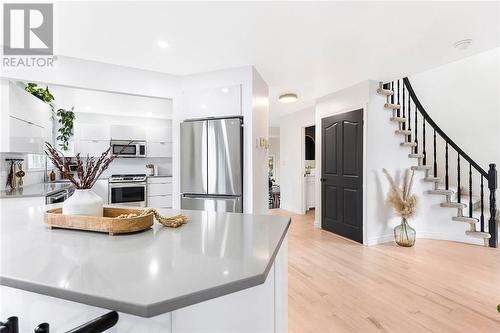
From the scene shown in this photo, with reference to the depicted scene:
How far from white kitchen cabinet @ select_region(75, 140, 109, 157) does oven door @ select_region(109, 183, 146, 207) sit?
86 centimetres

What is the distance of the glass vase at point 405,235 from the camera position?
3414 millimetres

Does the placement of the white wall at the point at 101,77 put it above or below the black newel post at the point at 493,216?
above

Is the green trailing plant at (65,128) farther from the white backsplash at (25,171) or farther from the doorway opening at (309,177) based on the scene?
the doorway opening at (309,177)

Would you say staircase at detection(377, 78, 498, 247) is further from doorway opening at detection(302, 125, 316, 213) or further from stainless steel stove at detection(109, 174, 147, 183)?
stainless steel stove at detection(109, 174, 147, 183)

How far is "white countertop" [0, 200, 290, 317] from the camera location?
573mm

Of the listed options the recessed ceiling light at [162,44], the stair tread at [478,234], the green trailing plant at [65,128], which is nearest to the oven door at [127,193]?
the green trailing plant at [65,128]

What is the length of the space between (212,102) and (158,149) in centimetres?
280

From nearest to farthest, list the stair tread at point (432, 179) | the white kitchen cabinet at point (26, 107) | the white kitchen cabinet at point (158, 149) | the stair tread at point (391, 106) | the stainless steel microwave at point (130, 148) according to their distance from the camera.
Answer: the white kitchen cabinet at point (26, 107), the stair tread at point (391, 106), the stair tread at point (432, 179), the stainless steel microwave at point (130, 148), the white kitchen cabinet at point (158, 149)

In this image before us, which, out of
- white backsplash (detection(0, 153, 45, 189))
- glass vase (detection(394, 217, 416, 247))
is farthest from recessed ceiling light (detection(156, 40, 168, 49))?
glass vase (detection(394, 217, 416, 247))

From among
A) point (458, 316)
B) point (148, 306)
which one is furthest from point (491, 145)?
point (148, 306)

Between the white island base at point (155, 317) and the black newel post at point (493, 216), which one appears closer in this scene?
the white island base at point (155, 317)

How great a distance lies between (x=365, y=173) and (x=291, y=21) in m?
2.40

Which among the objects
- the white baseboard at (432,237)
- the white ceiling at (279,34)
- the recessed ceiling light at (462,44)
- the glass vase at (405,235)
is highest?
the white ceiling at (279,34)

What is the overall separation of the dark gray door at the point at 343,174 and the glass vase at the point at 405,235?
497 millimetres
